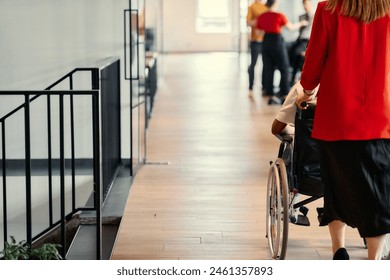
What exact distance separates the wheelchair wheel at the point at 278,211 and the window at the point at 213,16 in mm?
18792

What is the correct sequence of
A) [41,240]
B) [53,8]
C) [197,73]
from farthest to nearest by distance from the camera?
[197,73], [53,8], [41,240]

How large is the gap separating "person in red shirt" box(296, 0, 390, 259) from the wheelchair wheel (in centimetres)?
31

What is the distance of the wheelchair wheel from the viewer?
3.58m

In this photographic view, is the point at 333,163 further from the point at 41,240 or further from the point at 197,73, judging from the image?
the point at 197,73

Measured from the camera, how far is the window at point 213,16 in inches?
892

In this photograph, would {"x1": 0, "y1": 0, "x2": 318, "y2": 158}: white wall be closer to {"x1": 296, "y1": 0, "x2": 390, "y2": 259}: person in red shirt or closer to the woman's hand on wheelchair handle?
the woman's hand on wheelchair handle

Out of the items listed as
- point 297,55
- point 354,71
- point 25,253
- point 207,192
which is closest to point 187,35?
point 297,55

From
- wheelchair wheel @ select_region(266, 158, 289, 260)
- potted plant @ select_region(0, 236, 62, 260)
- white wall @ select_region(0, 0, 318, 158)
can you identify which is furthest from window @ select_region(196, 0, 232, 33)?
potted plant @ select_region(0, 236, 62, 260)

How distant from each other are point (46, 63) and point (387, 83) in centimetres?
370

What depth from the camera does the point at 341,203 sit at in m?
3.35

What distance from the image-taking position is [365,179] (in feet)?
10.6

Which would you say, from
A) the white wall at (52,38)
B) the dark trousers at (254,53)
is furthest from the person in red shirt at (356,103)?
the dark trousers at (254,53)

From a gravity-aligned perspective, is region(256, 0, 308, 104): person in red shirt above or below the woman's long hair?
below

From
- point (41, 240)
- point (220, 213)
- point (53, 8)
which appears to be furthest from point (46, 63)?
point (220, 213)
